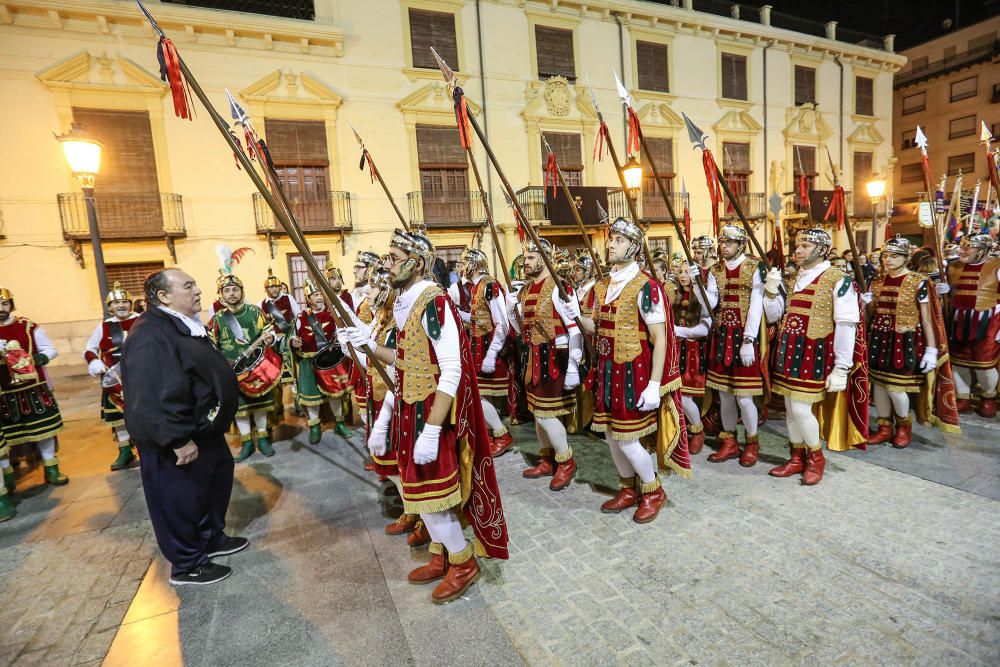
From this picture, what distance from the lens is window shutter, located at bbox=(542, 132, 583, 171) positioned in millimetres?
16312

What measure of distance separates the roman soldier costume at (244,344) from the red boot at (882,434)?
6556mm

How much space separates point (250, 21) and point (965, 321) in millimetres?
16528

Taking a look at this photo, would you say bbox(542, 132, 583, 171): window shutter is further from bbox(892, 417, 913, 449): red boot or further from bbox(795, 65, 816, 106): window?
bbox(892, 417, 913, 449): red boot

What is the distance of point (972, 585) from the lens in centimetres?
263

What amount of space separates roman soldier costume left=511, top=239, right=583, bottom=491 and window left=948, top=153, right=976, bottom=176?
31698 millimetres

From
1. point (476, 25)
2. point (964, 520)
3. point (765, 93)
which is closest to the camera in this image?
point (964, 520)

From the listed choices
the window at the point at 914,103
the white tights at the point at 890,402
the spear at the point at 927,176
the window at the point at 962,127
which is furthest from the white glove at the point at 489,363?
the window at the point at 914,103

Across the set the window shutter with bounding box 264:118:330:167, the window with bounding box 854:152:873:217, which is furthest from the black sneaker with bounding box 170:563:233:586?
the window with bounding box 854:152:873:217

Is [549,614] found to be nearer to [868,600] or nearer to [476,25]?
[868,600]

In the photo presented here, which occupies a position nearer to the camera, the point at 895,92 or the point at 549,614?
the point at 549,614

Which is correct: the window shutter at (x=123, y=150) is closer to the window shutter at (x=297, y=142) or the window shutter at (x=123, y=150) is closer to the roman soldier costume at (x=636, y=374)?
the window shutter at (x=297, y=142)

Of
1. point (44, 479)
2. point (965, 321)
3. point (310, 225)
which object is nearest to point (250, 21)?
point (310, 225)

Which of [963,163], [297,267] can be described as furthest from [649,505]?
[963,163]

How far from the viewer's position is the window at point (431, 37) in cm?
1455
